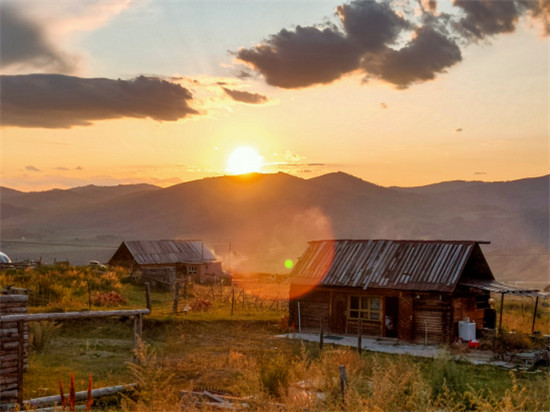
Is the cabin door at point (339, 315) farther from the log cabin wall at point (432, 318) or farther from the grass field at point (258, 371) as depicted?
the log cabin wall at point (432, 318)

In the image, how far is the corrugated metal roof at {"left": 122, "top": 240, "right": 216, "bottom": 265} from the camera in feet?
166

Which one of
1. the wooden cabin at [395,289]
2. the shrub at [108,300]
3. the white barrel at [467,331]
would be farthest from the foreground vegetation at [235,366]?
the white barrel at [467,331]

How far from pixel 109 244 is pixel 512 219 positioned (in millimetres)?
122972

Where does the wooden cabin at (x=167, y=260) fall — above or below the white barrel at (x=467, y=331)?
above

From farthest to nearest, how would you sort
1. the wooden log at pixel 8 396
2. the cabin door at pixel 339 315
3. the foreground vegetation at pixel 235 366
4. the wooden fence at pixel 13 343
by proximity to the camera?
the cabin door at pixel 339 315, the wooden log at pixel 8 396, the wooden fence at pixel 13 343, the foreground vegetation at pixel 235 366

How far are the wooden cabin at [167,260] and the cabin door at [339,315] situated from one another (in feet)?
64.5

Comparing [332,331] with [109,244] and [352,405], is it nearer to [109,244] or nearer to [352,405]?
[352,405]

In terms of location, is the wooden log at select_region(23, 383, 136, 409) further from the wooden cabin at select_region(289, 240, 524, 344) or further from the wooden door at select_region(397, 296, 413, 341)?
the wooden door at select_region(397, 296, 413, 341)

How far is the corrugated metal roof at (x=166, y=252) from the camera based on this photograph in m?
50.5

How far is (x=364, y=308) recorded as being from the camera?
27.5m

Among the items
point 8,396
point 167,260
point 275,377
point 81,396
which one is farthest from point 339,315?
point 167,260

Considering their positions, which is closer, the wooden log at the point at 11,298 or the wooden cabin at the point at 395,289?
the wooden log at the point at 11,298

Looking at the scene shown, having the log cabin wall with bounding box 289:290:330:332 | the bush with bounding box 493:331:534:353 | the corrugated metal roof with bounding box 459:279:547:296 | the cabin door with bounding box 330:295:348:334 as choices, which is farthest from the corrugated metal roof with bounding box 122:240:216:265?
the bush with bounding box 493:331:534:353

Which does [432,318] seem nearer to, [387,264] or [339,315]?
[387,264]
